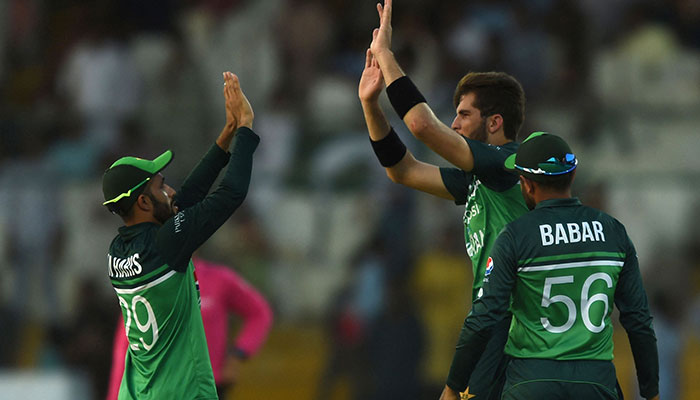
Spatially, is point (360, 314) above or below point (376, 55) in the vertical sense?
below

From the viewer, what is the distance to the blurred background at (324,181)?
10.1 meters

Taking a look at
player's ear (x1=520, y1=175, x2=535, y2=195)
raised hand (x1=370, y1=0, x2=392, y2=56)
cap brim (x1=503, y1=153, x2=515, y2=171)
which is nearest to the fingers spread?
raised hand (x1=370, y1=0, x2=392, y2=56)

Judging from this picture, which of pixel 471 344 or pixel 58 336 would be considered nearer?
pixel 471 344

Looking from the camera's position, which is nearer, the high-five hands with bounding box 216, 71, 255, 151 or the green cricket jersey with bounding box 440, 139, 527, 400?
the green cricket jersey with bounding box 440, 139, 527, 400

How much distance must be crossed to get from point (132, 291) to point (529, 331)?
1852 millimetres

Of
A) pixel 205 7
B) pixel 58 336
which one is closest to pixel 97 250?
pixel 58 336

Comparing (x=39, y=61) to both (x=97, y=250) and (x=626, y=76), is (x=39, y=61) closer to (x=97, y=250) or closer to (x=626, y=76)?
(x=97, y=250)

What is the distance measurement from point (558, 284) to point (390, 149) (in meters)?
1.26

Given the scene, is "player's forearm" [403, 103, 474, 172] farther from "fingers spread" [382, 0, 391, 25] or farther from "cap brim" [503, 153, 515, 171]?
"fingers spread" [382, 0, 391, 25]

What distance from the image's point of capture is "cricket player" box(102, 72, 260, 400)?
4.88 meters

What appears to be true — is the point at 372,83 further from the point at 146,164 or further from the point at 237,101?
the point at 146,164

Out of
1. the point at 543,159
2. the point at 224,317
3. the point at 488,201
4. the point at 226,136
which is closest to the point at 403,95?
the point at 488,201

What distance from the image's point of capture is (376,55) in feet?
16.3

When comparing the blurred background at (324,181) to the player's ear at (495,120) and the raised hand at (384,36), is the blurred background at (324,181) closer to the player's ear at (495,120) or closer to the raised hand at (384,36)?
the player's ear at (495,120)
